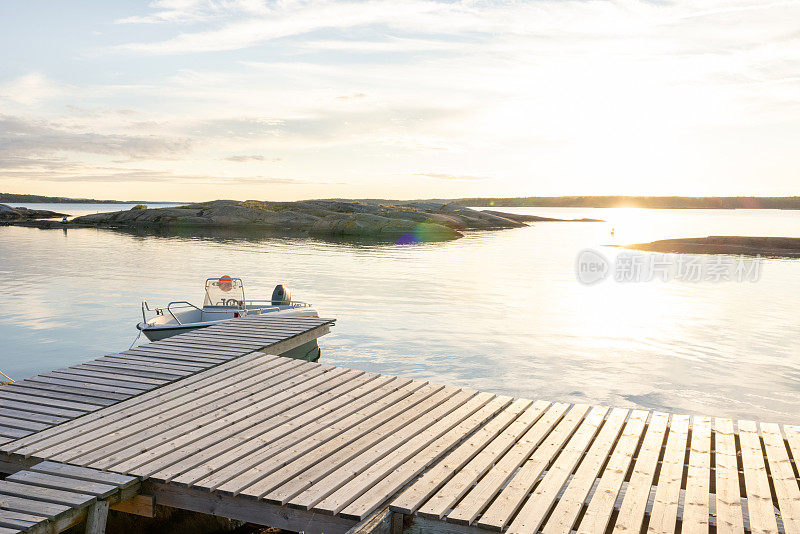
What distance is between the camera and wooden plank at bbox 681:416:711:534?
20.4 ft

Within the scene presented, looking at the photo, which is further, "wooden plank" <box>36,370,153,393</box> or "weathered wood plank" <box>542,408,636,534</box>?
"wooden plank" <box>36,370,153,393</box>

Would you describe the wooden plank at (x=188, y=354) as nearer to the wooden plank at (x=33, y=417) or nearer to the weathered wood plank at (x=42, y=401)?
the weathered wood plank at (x=42, y=401)

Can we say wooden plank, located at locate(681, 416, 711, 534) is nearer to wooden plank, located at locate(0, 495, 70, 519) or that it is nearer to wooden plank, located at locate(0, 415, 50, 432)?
wooden plank, located at locate(0, 495, 70, 519)

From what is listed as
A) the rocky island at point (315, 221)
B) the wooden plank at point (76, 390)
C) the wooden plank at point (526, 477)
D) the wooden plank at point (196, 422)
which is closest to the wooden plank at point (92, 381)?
the wooden plank at point (76, 390)

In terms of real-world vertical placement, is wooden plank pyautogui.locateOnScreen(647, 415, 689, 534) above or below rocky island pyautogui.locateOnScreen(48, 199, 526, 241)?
below

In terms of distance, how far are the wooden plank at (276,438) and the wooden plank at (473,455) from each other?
5.99 feet

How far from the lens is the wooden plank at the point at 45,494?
20.9 ft

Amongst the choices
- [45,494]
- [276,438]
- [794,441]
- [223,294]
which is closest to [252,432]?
[276,438]

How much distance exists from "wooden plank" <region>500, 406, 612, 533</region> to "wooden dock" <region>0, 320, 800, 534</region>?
2 centimetres

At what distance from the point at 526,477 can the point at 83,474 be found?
16.6ft

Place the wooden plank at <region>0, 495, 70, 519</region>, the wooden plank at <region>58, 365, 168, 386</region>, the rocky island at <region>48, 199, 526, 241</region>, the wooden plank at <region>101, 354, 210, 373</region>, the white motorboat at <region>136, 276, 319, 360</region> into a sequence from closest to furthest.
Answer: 1. the wooden plank at <region>0, 495, 70, 519</region>
2. the wooden plank at <region>58, 365, 168, 386</region>
3. the wooden plank at <region>101, 354, 210, 373</region>
4. the white motorboat at <region>136, 276, 319, 360</region>
5. the rocky island at <region>48, 199, 526, 241</region>

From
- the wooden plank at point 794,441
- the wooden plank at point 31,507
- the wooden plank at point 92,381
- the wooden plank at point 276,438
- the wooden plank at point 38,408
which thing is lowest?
the wooden plank at point 794,441

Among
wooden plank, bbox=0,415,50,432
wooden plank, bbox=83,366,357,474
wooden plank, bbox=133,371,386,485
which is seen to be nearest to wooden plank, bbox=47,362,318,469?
wooden plank, bbox=83,366,357,474

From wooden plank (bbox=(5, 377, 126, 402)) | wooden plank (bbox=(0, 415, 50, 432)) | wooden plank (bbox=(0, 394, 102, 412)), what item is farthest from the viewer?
wooden plank (bbox=(5, 377, 126, 402))
